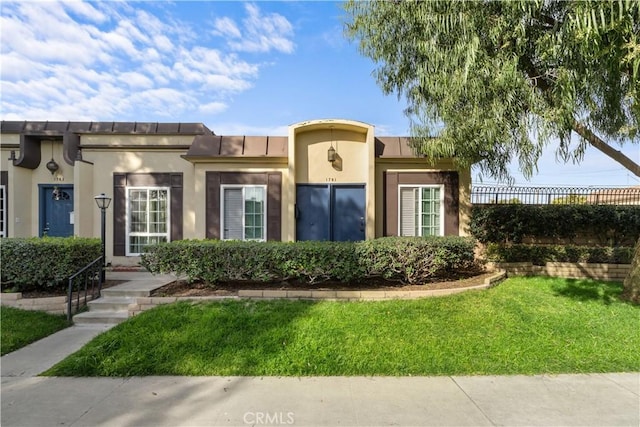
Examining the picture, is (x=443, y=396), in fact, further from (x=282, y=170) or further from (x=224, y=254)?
(x=282, y=170)

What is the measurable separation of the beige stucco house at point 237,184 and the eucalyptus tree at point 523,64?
3.05m

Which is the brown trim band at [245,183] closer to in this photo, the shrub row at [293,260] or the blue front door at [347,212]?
the blue front door at [347,212]

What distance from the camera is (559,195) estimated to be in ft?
33.1

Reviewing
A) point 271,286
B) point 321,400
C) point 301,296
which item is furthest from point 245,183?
point 321,400

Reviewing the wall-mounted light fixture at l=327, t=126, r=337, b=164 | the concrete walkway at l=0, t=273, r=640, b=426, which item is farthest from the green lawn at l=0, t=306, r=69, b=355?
the wall-mounted light fixture at l=327, t=126, r=337, b=164

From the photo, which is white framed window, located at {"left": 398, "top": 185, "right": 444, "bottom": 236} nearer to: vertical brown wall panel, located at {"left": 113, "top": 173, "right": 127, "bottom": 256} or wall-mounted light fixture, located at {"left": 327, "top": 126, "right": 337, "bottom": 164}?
wall-mounted light fixture, located at {"left": 327, "top": 126, "right": 337, "bottom": 164}

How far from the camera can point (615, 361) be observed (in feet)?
14.3

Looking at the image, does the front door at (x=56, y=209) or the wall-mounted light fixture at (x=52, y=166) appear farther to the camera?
the front door at (x=56, y=209)

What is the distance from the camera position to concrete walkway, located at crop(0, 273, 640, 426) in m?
3.18

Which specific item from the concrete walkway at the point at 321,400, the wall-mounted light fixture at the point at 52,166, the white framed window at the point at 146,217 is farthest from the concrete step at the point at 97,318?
the wall-mounted light fixture at the point at 52,166

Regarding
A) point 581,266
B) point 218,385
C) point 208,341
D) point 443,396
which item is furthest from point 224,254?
point 581,266

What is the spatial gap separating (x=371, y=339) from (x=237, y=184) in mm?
6031

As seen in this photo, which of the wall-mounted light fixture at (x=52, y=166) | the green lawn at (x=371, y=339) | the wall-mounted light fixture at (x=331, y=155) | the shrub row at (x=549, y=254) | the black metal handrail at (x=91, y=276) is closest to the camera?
the green lawn at (x=371, y=339)

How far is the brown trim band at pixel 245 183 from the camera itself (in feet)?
29.9
